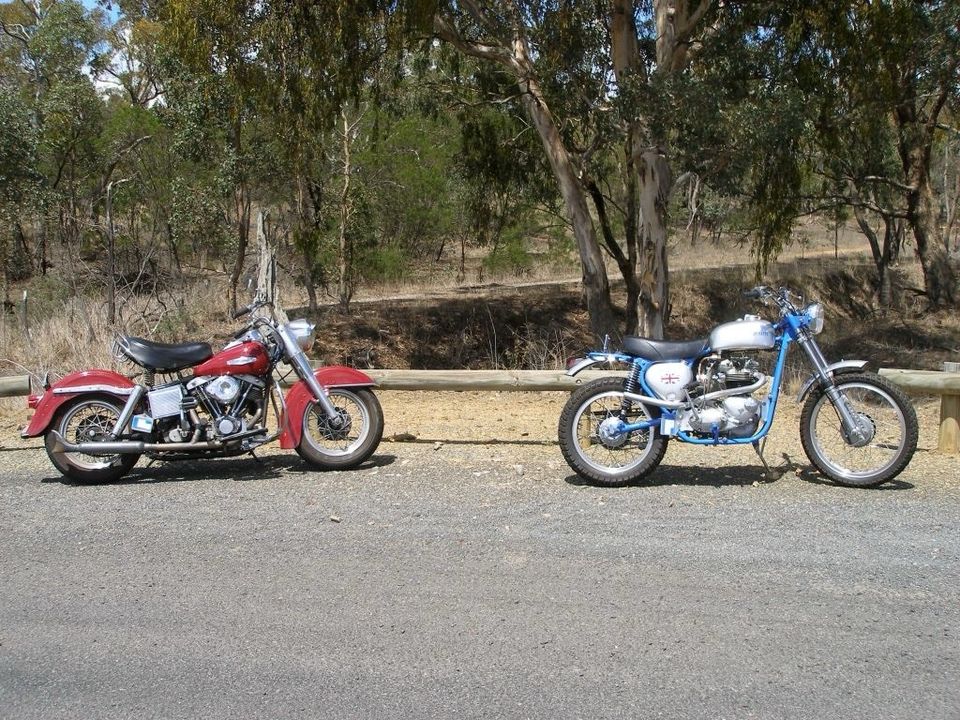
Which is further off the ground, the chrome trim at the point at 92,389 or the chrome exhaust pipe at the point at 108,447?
the chrome trim at the point at 92,389

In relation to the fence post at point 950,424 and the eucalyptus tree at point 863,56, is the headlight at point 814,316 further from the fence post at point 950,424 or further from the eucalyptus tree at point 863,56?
the eucalyptus tree at point 863,56

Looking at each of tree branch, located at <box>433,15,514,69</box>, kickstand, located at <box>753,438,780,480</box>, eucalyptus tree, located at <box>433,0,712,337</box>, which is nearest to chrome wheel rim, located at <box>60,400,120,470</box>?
kickstand, located at <box>753,438,780,480</box>

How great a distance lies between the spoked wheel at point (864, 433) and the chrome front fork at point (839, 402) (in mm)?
10

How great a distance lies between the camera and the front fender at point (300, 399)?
24.1 ft

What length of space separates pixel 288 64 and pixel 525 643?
11.5m

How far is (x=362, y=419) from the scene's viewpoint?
24.9 ft

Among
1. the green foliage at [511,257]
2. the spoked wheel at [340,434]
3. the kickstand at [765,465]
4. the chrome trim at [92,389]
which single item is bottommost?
the kickstand at [765,465]

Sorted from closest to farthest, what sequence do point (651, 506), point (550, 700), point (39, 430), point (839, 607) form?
1. point (550, 700)
2. point (839, 607)
3. point (651, 506)
4. point (39, 430)

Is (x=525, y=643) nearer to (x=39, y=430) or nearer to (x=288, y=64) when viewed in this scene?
(x=39, y=430)

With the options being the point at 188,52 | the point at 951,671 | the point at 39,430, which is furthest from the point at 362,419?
the point at 188,52

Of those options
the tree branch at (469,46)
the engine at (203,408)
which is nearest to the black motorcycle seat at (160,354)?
the engine at (203,408)

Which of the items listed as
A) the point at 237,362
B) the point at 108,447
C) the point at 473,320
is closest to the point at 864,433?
the point at 237,362

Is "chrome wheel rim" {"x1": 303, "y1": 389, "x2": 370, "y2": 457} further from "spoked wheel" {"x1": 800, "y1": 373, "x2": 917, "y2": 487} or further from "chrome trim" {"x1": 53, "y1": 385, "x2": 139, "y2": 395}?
"spoked wheel" {"x1": 800, "y1": 373, "x2": 917, "y2": 487}

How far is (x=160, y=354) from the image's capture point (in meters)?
7.34
